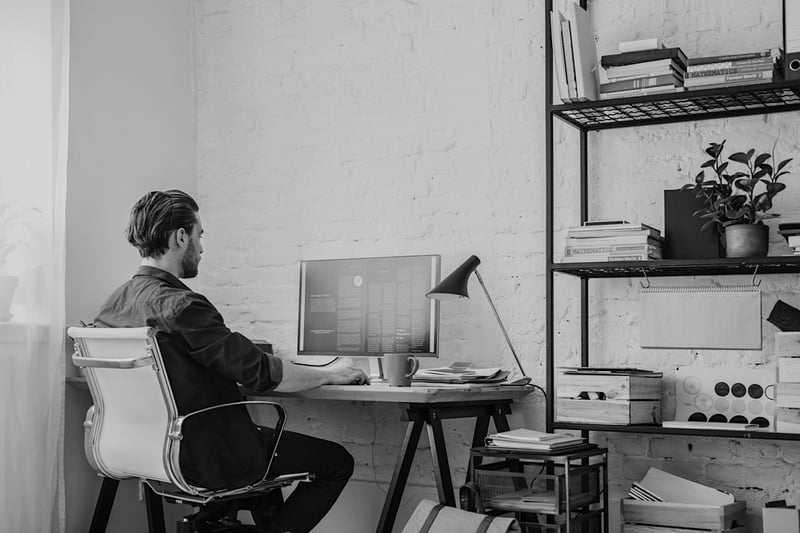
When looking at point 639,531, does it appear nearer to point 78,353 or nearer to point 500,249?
point 500,249

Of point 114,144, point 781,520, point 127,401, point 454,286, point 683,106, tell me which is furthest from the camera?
point 114,144

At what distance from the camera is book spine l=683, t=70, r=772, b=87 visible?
261 centimetres

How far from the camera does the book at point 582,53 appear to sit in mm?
2828

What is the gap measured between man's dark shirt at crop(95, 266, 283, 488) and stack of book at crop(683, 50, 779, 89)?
56.9 inches

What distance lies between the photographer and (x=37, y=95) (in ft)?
10.4

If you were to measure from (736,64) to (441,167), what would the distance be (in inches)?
45.3

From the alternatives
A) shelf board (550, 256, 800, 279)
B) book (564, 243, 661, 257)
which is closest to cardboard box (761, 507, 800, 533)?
shelf board (550, 256, 800, 279)

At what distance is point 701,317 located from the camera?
113 inches

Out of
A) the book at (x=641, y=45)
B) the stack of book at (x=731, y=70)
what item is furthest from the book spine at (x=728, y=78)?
the book at (x=641, y=45)

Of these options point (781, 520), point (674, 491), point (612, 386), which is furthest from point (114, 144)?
point (781, 520)

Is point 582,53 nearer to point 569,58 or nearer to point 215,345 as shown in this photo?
point 569,58

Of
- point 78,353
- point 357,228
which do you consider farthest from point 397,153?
point 78,353

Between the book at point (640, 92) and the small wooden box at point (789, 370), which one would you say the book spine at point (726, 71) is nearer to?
the book at point (640, 92)

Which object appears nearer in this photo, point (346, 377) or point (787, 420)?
point (787, 420)
